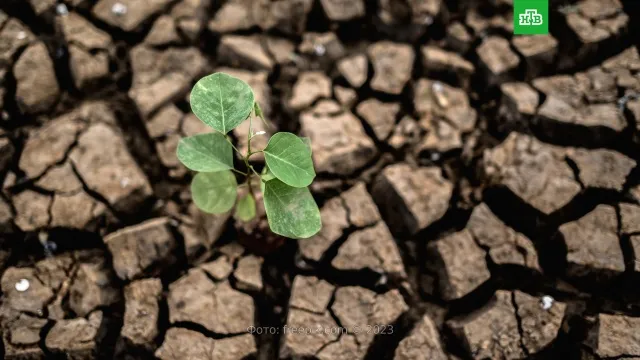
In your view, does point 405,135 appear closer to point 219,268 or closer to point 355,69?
point 355,69

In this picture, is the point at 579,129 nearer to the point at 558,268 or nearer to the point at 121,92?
the point at 558,268

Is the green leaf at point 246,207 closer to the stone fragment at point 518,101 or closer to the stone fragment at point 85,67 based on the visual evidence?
the stone fragment at point 85,67

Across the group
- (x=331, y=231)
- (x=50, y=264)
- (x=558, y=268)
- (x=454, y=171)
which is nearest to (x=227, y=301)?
(x=331, y=231)

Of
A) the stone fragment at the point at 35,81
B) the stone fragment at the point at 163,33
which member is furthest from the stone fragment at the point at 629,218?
the stone fragment at the point at 35,81

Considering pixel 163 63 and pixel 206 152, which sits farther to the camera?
pixel 163 63

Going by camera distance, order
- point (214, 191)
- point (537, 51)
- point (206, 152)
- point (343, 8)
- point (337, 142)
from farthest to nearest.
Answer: point (343, 8)
point (537, 51)
point (337, 142)
point (214, 191)
point (206, 152)

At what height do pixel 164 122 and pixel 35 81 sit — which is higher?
pixel 35 81

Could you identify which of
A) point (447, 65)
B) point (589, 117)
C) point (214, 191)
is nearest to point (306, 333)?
point (214, 191)

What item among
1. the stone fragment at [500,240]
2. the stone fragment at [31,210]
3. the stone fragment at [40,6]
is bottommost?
the stone fragment at [500,240]
